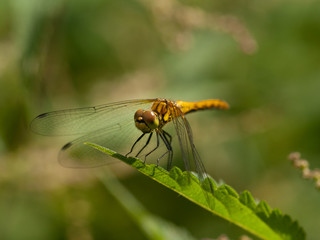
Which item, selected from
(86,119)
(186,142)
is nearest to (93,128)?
(86,119)

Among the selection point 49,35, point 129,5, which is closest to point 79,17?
point 129,5

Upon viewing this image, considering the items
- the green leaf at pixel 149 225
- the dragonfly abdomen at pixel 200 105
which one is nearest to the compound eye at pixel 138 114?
the dragonfly abdomen at pixel 200 105

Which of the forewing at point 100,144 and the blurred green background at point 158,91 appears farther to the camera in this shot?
the blurred green background at point 158,91

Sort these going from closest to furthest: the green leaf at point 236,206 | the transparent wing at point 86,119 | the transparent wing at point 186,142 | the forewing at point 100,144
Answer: the green leaf at point 236,206 → the transparent wing at point 186,142 → the forewing at point 100,144 → the transparent wing at point 86,119

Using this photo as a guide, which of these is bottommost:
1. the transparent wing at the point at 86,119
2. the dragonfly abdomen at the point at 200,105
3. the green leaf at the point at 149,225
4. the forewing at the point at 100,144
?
the green leaf at the point at 149,225

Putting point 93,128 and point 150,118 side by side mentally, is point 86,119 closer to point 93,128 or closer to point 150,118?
point 93,128

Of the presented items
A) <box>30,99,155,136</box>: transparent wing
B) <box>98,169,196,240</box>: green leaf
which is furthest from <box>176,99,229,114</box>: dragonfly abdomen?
<box>98,169,196,240</box>: green leaf

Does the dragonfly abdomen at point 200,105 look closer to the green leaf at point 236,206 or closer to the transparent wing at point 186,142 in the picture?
the transparent wing at point 186,142

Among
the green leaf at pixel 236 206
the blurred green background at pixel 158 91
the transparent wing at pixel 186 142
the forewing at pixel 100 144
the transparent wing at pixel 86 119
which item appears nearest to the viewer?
the green leaf at pixel 236 206
